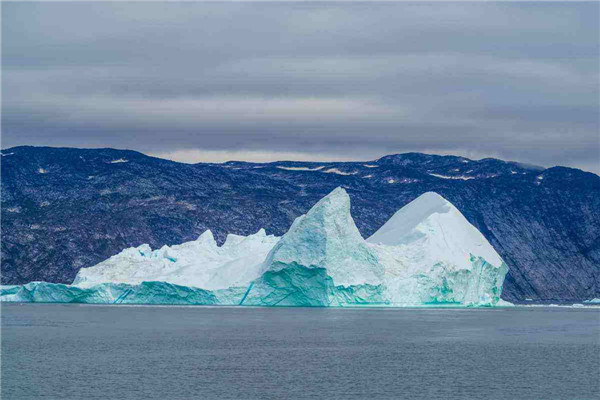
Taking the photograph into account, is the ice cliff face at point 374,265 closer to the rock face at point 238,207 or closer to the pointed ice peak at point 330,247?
the pointed ice peak at point 330,247

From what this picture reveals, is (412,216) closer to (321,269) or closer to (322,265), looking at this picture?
(321,269)

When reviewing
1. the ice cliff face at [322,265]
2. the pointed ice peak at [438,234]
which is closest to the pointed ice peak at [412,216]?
the pointed ice peak at [438,234]

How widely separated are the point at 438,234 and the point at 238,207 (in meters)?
86.8

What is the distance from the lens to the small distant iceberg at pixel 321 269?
62812 mm

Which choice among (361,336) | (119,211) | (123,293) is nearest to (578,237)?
(119,211)

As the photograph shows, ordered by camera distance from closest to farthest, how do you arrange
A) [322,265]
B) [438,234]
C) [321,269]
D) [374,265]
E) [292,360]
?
[292,360]
[322,265]
[321,269]
[374,265]
[438,234]

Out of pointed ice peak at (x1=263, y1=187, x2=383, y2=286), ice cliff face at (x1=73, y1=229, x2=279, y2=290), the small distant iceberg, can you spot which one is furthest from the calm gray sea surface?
ice cliff face at (x1=73, y1=229, x2=279, y2=290)

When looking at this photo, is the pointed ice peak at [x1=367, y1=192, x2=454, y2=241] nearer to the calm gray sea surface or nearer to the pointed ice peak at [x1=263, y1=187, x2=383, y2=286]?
the pointed ice peak at [x1=263, y1=187, x2=383, y2=286]

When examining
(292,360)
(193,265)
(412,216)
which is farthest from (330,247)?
(292,360)

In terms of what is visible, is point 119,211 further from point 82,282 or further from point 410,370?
point 410,370

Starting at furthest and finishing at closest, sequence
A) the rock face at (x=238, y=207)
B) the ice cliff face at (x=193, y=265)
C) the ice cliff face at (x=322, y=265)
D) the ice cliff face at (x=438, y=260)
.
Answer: the rock face at (x=238, y=207)
the ice cliff face at (x=438, y=260)
the ice cliff face at (x=193, y=265)
the ice cliff face at (x=322, y=265)

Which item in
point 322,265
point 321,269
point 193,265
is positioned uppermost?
point 322,265

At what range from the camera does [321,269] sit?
62.2 m

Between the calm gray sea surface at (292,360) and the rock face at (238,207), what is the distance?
80.8 m
